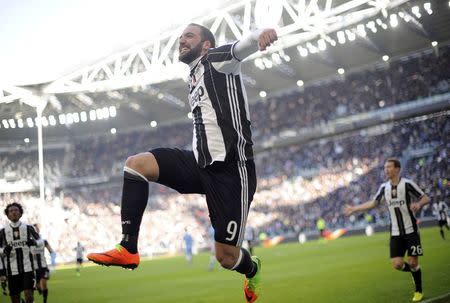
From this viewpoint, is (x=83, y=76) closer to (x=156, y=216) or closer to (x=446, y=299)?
(x=156, y=216)

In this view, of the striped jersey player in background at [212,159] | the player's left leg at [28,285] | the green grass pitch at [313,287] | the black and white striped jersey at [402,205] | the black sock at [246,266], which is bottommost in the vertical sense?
the green grass pitch at [313,287]

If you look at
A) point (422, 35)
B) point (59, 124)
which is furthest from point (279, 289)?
point (59, 124)

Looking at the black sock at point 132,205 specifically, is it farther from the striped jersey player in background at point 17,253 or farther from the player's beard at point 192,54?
the striped jersey player in background at point 17,253

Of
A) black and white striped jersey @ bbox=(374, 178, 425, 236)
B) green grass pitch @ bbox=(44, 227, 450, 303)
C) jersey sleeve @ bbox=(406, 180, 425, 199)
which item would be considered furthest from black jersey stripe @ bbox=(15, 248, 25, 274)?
jersey sleeve @ bbox=(406, 180, 425, 199)

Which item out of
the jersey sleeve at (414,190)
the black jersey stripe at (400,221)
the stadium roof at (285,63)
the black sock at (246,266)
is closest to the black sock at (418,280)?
the black jersey stripe at (400,221)

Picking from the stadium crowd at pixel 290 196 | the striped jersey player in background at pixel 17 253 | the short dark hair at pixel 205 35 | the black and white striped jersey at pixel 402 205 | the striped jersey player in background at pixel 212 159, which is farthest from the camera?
the stadium crowd at pixel 290 196

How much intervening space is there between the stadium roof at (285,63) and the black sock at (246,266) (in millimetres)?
25424

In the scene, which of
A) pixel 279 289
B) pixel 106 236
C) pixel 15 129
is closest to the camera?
pixel 279 289

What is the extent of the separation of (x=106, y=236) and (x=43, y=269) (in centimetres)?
3547

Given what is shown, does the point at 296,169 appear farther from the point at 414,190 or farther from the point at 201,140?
the point at 201,140

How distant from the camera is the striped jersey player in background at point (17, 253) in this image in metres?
9.82

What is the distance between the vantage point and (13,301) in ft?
32.1

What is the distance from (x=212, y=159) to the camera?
5035 mm

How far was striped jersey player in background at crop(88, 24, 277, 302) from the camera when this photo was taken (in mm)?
4961
